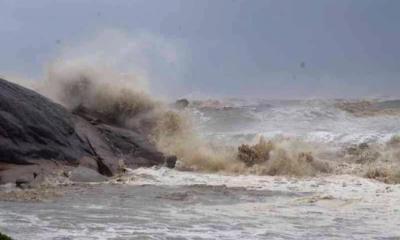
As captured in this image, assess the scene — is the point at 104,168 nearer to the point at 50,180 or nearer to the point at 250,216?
the point at 50,180

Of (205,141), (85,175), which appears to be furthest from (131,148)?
(205,141)

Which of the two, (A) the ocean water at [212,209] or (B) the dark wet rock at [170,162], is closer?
(A) the ocean water at [212,209]

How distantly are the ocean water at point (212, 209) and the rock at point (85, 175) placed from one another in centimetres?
52

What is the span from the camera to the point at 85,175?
1350 cm

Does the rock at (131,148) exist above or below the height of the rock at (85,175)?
above

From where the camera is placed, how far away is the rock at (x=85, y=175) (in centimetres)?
1327

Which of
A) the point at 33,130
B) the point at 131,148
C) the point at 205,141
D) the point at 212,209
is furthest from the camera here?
the point at 205,141

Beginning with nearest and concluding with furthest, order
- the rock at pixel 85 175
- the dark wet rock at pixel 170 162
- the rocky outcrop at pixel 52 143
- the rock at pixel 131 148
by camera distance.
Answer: the rocky outcrop at pixel 52 143, the rock at pixel 85 175, the rock at pixel 131 148, the dark wet rock at pixel 170 162

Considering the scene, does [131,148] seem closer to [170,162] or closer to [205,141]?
[170,162]

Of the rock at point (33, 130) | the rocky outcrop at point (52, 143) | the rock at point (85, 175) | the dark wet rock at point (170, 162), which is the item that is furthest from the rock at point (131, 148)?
the rock at point (85, 175)

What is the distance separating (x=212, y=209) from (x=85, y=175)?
4.17 m

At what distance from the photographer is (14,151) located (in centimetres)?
1313

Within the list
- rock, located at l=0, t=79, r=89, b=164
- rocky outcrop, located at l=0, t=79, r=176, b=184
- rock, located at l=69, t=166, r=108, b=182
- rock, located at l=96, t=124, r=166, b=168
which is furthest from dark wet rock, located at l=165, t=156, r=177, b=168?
rock, located at l=69, t=166, r=108, b=182

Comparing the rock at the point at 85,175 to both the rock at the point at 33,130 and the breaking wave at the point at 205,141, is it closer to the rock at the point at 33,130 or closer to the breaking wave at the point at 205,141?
the rock at the point at 33,130
